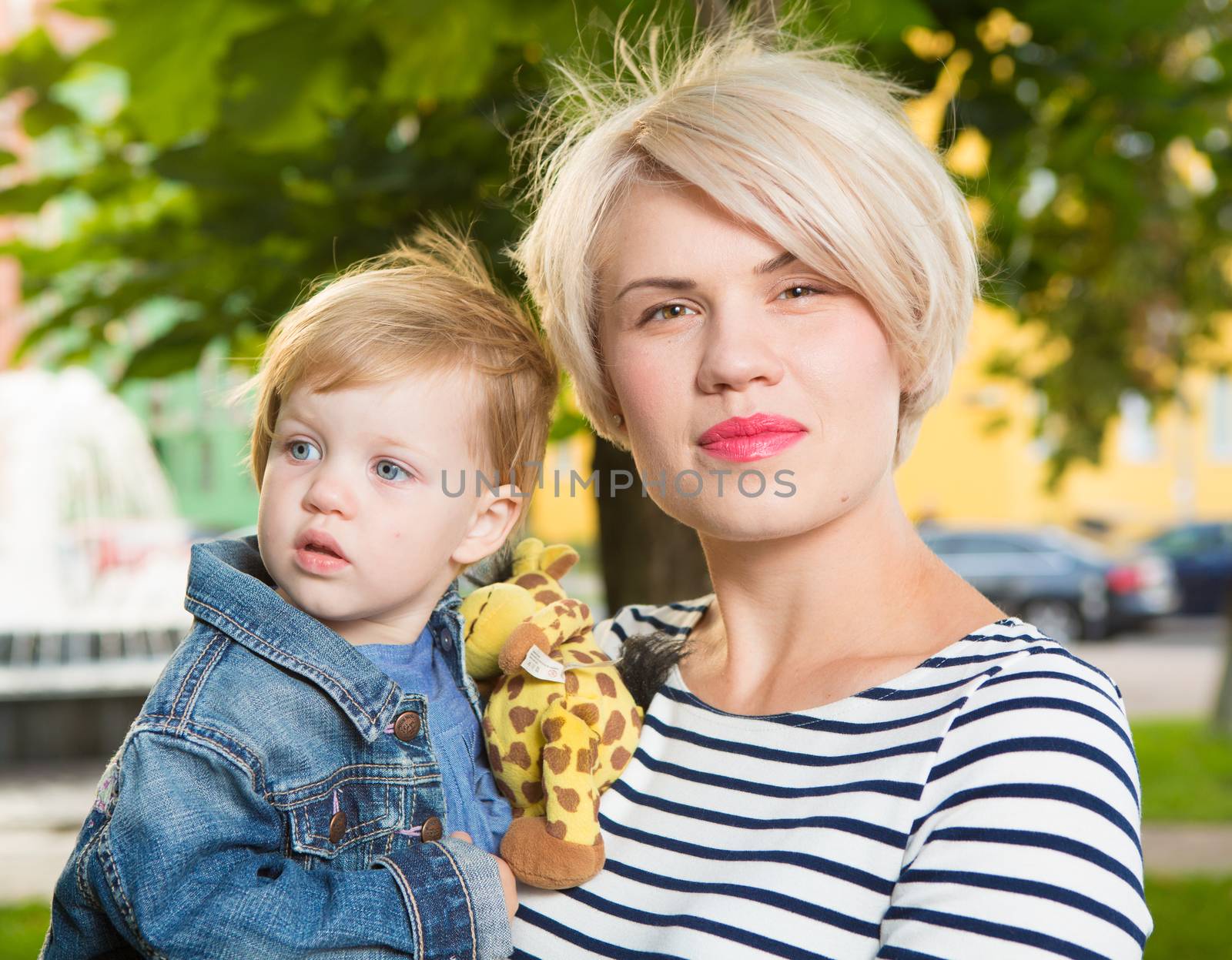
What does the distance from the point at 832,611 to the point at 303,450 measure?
71 cm

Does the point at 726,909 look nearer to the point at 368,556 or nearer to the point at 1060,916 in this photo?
the point at 1060,916

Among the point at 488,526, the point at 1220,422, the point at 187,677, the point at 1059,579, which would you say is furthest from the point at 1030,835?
the point at 1220,422

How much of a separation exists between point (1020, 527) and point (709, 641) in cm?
1623

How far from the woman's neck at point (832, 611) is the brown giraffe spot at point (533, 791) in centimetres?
25

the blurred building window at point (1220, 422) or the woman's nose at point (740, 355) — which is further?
the blurred building window at point (1220, 422)

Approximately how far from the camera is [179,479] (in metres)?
28.5

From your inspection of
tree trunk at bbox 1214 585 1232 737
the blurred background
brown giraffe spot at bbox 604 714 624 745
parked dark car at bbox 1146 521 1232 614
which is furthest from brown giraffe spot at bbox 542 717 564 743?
parked dark car at bbox 1146 521 1232 614

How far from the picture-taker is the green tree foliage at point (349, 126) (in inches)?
94.0

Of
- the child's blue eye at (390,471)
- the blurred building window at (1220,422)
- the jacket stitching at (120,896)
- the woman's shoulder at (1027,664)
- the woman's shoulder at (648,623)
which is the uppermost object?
the blurred building window at (1220,422)

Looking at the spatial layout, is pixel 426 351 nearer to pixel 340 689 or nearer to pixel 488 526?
pixel 488 526

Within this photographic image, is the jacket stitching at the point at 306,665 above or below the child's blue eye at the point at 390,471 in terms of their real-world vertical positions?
below

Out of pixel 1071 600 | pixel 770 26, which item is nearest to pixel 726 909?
pixel 770 26

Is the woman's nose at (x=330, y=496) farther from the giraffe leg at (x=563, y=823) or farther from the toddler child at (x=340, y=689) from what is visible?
the giraffe leg at (x=563, y=823)

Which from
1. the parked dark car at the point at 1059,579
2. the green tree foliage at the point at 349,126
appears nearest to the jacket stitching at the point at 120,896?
the green tree foliage at the point at 349,126
